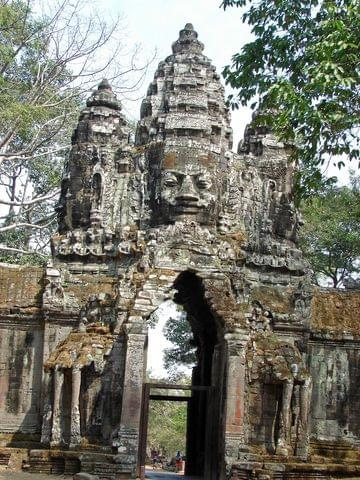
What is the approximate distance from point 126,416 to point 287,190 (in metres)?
6.34

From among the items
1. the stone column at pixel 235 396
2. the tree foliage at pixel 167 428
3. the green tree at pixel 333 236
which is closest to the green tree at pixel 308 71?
the stone column at pixel 235 396

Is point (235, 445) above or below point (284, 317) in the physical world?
below

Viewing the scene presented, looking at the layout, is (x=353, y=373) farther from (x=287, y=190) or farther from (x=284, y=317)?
(x=287, y=190)

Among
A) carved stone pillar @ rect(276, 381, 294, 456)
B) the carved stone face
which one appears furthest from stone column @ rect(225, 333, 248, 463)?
the carved stone face

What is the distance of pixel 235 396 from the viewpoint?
16.7 meters

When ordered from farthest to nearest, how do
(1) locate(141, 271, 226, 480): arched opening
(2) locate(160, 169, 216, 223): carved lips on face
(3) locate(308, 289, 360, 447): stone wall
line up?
(1) locate(141, 271, 226, 480): arched opening
(3) locate(308, 289, 360, 447): stone wall
(2) locate(160, 169, 216, 223): carved lips on face

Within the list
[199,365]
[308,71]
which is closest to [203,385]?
[199,365]

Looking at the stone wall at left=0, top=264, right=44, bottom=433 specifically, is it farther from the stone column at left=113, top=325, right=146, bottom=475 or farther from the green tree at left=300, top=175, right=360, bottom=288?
the green tree at left=300, top=175, right=360, bottom=288

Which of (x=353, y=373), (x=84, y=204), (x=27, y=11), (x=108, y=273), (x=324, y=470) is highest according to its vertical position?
(x=27, y=11)

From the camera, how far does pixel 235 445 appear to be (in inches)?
650

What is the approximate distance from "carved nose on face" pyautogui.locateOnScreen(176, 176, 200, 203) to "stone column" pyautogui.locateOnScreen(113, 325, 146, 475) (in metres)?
3.09

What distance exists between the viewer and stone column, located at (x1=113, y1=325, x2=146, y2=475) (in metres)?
16.3

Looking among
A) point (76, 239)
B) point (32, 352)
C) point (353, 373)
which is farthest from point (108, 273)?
point (353, 373)

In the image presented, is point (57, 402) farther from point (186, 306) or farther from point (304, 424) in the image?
point (304, 424)
